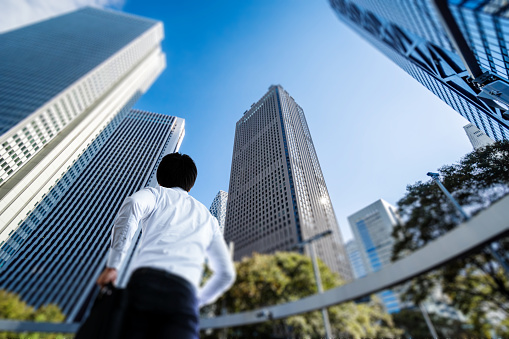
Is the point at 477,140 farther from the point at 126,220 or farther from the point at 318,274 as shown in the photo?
the point at 126,220

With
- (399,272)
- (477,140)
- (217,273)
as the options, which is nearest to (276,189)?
(477,140)

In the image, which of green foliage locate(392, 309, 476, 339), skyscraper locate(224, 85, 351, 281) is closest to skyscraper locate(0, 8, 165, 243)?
skyscraper locate(224, 85, 351, 281)

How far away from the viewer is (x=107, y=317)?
1.18 m

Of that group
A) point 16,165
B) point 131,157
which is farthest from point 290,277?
point 131,157

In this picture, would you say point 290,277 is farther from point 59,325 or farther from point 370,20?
point 370,20

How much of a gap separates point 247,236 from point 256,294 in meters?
2.63

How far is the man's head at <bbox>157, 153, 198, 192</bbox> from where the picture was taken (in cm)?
233

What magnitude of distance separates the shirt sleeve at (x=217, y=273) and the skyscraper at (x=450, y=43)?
1926cm

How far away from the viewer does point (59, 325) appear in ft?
12.7

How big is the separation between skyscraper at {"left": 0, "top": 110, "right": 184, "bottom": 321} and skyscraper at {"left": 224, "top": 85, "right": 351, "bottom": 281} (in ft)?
67.3

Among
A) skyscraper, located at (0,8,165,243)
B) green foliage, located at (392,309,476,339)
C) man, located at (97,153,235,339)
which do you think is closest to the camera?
man, located at (97,153,235,339)

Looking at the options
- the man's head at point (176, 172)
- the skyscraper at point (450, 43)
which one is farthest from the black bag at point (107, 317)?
the skyscraper at point (450, 43)

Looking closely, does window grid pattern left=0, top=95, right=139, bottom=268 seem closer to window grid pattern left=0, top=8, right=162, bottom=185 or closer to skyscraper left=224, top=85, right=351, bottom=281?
window grid pattern left=0, top=8, right=162, bottom=185

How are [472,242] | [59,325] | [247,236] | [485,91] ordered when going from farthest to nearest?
[485,91]
[247,236]
[59,325]
[472,242]
